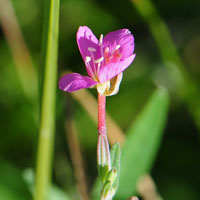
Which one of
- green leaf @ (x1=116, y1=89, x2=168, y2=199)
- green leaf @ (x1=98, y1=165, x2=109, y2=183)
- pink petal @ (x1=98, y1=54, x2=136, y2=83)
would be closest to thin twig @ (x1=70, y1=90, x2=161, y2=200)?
green leaf @ (x1=116, y1=89, x2=168, y2=199)

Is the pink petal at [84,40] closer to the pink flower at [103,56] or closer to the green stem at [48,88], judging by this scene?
the pink flower at [103,56]

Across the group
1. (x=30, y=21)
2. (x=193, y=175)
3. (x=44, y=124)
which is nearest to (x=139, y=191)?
(x=193, y=175)

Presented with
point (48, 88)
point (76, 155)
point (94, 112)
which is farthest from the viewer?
point (94, 112)

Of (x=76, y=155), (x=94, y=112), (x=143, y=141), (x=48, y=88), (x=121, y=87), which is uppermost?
(x=121, y=87)

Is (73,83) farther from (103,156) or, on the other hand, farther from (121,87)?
(121,87)

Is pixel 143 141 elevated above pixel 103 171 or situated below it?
above

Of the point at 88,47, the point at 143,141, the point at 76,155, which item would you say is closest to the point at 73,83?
the point at 88,47

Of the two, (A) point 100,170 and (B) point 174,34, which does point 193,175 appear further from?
(A) point 100,170

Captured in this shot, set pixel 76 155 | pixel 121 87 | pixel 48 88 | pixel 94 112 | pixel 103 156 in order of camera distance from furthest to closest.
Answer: pixel 121 87 → pixel 94 112 → pixel 76 155 → pixel 103 156 → pixel 48 88

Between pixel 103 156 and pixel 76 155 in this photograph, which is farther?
pixel 76 155
